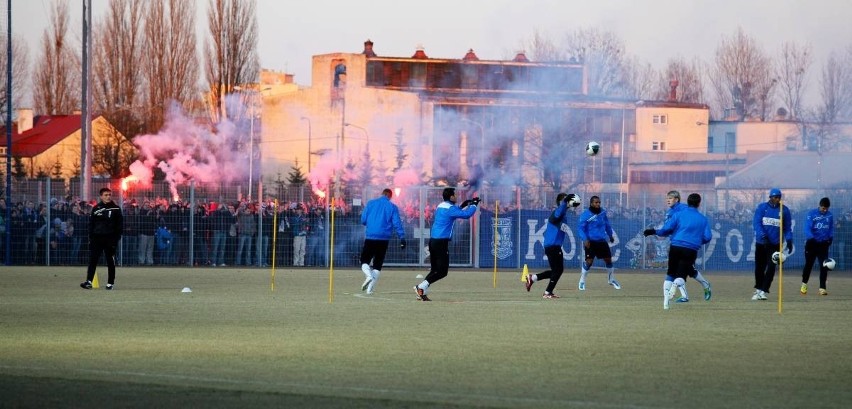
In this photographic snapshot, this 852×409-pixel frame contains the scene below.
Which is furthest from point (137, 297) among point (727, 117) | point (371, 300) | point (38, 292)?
point (727, 117)

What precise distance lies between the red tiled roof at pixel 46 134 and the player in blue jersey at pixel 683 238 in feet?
237

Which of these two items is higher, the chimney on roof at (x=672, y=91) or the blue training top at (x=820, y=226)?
the chimney on roof at (x=672, y=91)

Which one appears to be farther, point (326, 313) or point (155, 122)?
point (155, 122)

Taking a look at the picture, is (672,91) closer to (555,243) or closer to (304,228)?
(304,228)

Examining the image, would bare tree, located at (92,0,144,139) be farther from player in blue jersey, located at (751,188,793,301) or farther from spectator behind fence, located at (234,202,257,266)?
player in blue jersey, located at (751,188,793,301)

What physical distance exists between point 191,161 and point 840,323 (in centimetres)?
5250

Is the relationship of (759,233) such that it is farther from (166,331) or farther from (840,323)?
(166,331)

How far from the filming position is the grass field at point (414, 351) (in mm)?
10391

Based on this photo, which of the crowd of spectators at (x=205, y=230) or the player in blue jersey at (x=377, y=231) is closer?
the player in blue jersey at (x=377, y=231)

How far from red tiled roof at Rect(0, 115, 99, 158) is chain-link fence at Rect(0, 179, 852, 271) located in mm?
49906

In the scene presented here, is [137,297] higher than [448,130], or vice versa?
[448,130]

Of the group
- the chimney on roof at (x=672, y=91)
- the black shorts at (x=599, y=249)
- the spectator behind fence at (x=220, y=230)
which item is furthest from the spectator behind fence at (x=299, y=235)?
the chimney on roof at (x=672, y=91)

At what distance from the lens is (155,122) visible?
71.1 metres

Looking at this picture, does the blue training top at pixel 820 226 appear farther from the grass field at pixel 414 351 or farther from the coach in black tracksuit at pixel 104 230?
the coach in black tracksuit at pixel 104 230
